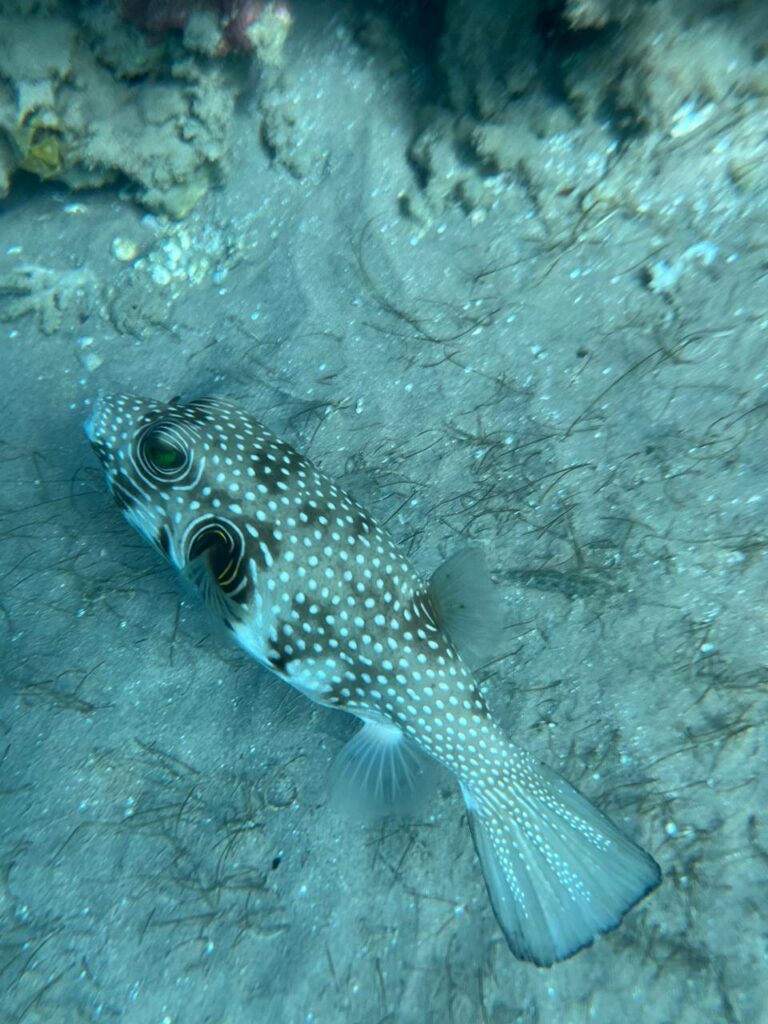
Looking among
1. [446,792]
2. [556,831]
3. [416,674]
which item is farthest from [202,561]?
[556,831]

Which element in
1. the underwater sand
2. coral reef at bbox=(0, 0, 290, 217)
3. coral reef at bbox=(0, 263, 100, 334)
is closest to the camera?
the underwater sand

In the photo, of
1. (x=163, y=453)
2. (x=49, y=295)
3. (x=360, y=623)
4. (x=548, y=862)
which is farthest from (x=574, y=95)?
(x=548, y=862)

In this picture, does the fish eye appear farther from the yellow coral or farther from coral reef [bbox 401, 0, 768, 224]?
the yellow coral

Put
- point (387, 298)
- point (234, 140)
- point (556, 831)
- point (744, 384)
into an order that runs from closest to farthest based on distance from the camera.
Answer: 1. point (556, 831)
2. point (744, 384)
3. point (387, 298)
4. point (234, 140)

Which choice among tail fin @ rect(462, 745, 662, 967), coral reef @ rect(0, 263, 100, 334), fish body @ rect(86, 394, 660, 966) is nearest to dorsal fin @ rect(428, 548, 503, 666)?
fish body @ rect(86, 394, 660, 966)

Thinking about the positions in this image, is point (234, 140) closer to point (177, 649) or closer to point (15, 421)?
point (15, 421)

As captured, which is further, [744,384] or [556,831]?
[744,384]
